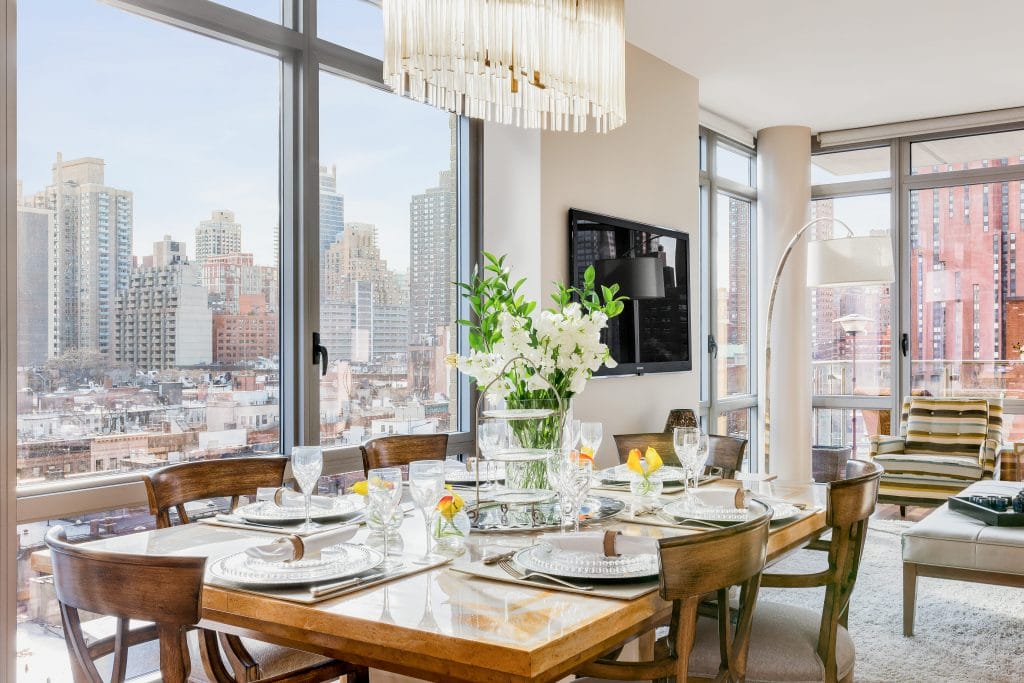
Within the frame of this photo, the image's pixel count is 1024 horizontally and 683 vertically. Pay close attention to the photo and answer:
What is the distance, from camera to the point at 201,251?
3197mm

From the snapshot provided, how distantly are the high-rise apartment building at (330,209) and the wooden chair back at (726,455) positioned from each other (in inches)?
68.0

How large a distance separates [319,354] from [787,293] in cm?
460

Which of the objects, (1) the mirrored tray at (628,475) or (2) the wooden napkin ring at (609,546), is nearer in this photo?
(2) the wooden napkin ring at (609,546)

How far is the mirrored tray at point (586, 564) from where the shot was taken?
62.4 inches

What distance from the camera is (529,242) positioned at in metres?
4.40

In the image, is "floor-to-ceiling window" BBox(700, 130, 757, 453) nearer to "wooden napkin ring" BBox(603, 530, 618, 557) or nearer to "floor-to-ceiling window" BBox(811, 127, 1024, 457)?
"floor-to-ceiling window" BBox(811, 127, 1024, 457)

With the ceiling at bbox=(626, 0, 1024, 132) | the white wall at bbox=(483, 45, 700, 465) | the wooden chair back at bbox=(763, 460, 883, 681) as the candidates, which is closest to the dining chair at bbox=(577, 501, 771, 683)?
the wooden chair back at bbox=(763, 460, 883, 681)

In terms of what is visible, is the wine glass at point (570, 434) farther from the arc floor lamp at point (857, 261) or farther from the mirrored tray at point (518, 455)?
the arc floor lamp at point (857, 261)

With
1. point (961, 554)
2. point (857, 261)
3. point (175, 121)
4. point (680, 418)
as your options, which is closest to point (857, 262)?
point (857, 261)

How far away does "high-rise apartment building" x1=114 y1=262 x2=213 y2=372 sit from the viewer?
9.68 ft

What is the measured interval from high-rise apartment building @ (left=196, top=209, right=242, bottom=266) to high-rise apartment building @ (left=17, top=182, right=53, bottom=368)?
0.55 metres

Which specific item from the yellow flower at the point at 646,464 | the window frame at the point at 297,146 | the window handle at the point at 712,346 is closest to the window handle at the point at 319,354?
the window frame at the point at 297,146

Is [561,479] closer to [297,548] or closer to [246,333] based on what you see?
[297,548]

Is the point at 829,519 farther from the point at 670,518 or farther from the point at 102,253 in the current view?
the point at 102,253
